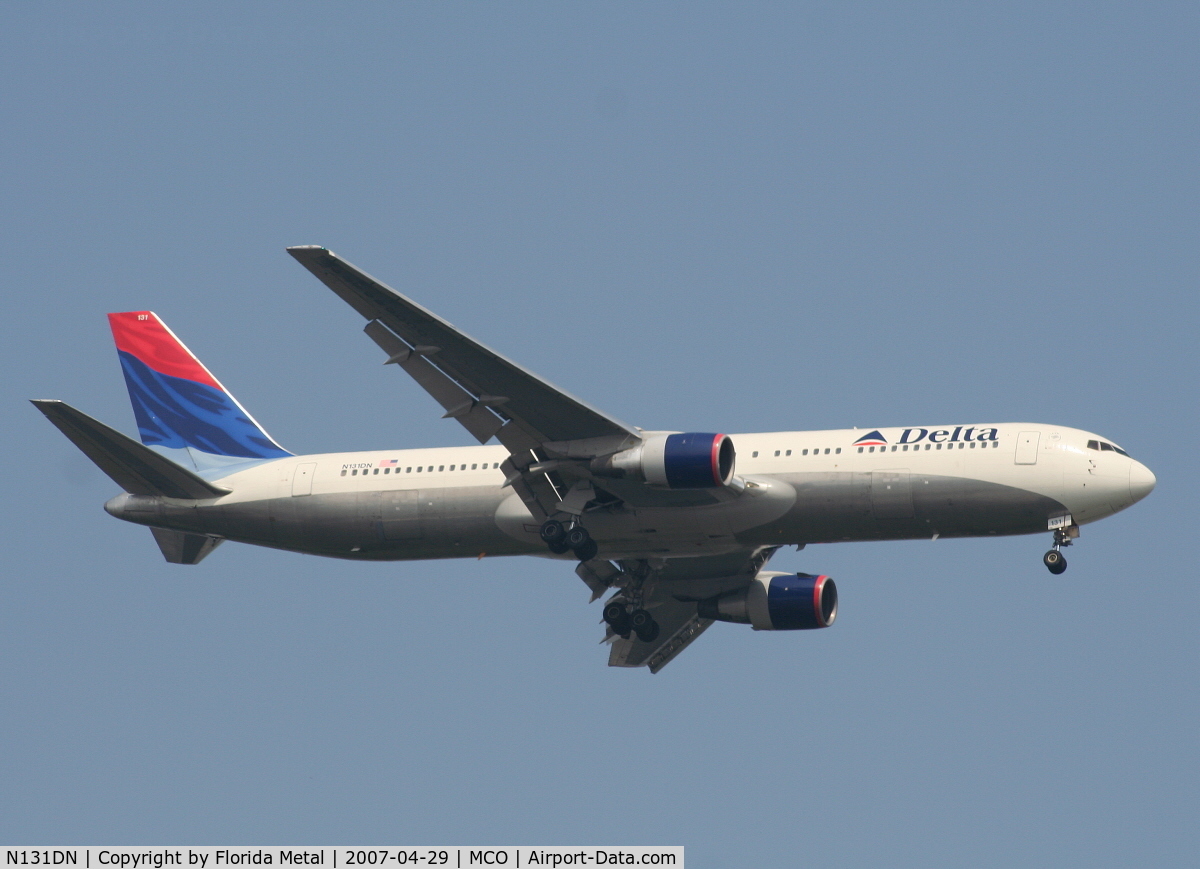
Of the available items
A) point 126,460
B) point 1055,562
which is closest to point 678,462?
point 1055,562

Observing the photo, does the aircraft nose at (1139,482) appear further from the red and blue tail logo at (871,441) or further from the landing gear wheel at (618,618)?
the landing gear wheel at (618,618)

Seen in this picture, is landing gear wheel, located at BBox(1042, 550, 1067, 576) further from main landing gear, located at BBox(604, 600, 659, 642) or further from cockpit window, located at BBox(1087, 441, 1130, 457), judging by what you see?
main landing gear, located at BBox(604, 600, 659, 642)

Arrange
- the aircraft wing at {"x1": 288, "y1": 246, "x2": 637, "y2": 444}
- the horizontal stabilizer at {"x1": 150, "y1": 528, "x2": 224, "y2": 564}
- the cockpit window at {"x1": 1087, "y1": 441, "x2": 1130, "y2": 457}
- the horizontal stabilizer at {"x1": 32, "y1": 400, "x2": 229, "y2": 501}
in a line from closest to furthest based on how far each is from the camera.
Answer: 1. the aircraft wing at {"x1": 288, "y1": 246, "x2": 637, "y2": 444}
2. the cockpit window at {"x1": 1087, "y1": 441, "x2": 1130, "y2": 457}
3. the horizontal stabilizer at {"x1": 32, "y1": 400, "x2": 229, "y2": 501}
4. the horizontal stabilizer at {"x1": 150, "y1": 528, "x2": 224, "y2": 564}

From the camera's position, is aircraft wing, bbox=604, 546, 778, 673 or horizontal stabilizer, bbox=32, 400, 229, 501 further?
aircraft wing, bbox=604, 546, 778, 673

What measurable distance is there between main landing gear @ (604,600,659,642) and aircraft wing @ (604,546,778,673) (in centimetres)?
33

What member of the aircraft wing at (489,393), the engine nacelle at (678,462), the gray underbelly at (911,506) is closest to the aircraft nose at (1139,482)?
the gray underbelly at (911,506)

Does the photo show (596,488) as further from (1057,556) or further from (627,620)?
(1057,556)

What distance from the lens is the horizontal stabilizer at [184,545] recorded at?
5384 cm

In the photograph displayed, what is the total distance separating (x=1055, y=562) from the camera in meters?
47.8

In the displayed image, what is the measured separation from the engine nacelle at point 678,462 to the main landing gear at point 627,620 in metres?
8.13

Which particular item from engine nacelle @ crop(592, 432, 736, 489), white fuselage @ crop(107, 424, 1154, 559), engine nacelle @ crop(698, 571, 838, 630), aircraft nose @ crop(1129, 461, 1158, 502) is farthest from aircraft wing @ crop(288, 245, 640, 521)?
aircraft nose @ crop(1129, 461, 1158, 502)

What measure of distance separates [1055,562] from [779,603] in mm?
9116

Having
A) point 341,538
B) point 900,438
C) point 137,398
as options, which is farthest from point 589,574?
point 137,398

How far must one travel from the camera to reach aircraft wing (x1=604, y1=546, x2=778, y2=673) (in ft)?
178
